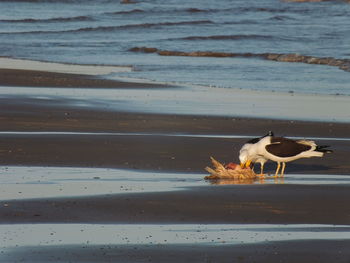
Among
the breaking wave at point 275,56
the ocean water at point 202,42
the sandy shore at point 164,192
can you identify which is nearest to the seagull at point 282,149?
the sandy shore at point 164,192

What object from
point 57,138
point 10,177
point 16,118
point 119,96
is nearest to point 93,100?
point 119,96

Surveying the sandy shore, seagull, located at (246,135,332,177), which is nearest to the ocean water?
the sandy shore

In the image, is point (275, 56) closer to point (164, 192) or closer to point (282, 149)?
point (282, 149)

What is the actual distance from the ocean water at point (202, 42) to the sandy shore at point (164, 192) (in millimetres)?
5438

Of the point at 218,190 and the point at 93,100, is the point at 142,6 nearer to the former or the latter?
the point at 93,100

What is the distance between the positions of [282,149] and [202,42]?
22862mm

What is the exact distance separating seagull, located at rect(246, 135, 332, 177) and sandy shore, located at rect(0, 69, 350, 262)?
338 mm

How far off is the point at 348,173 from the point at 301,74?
41.3ft

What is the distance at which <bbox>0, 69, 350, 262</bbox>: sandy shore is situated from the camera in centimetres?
791

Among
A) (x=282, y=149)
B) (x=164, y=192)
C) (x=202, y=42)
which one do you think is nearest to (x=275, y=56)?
(x=202, y=42)

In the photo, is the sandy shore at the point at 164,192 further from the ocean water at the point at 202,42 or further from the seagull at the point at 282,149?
the ocean water at the point at 202,42

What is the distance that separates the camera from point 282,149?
11945 millimetres

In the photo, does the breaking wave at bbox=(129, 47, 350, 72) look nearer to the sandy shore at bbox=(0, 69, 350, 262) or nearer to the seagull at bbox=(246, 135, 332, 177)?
the sandy shore at bbox=(0, 69, 350, 262)

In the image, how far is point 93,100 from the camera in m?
18.9
